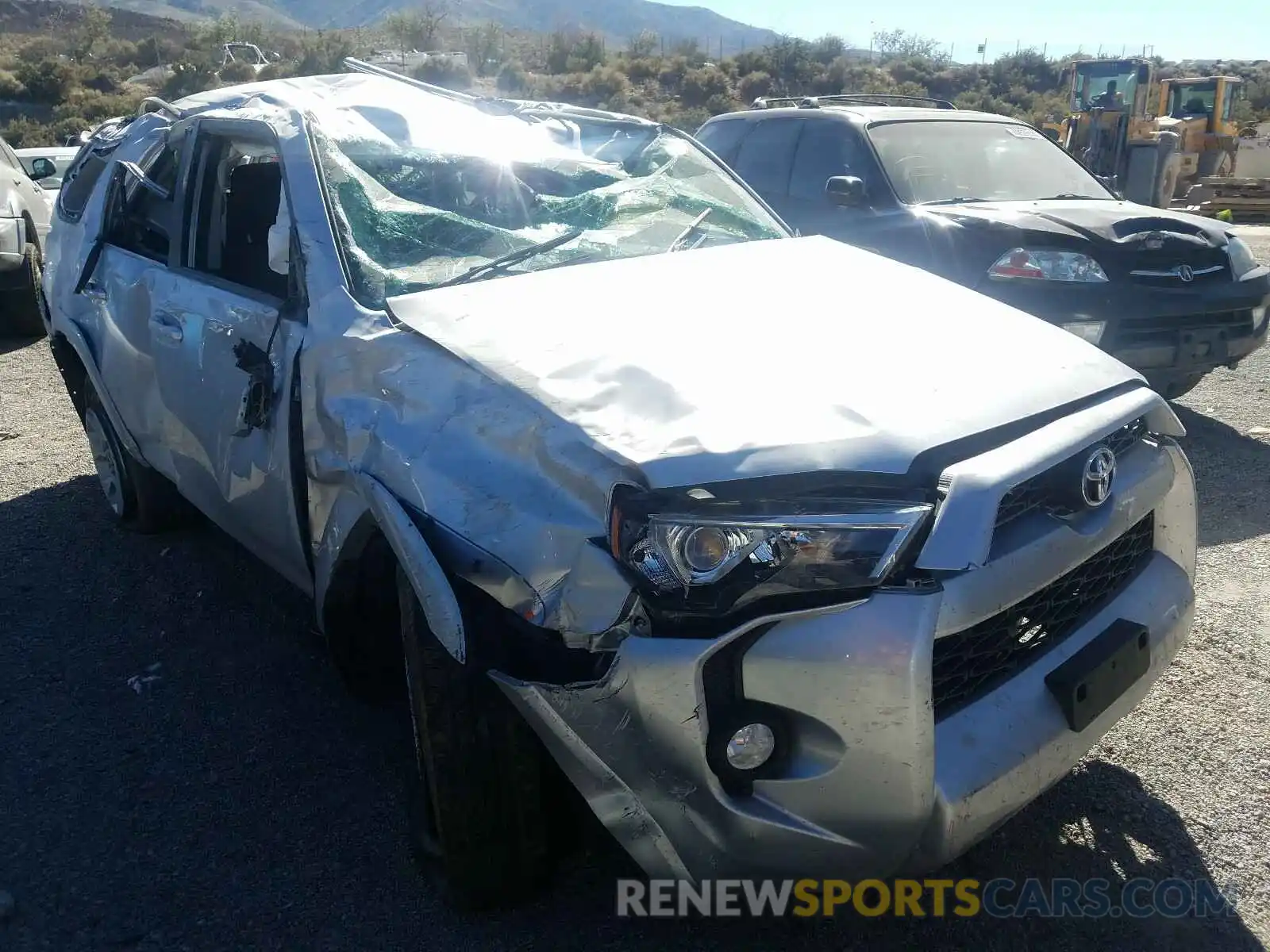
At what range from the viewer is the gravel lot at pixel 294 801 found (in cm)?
240

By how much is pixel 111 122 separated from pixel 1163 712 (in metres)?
5.25

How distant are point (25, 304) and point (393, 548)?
830cm

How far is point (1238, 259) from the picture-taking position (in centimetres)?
579

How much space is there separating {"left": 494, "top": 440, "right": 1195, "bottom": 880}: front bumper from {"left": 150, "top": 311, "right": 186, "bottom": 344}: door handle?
6.95 feet

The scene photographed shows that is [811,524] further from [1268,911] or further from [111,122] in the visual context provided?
[111,122]

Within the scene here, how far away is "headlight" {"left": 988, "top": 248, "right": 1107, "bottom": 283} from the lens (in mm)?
5527

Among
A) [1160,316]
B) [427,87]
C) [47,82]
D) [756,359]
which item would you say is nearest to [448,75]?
[427,87]

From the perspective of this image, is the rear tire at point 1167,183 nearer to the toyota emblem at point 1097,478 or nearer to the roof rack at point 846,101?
the roof rack at point 846,101

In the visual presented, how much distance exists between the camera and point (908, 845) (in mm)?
1916

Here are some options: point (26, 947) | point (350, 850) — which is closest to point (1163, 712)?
point (350, 850)

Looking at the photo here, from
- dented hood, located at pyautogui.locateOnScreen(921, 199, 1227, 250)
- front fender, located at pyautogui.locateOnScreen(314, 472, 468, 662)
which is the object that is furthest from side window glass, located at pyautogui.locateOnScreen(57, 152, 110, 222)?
dented hood, located at pyautogui.locateOnScreen(921, 199, 1227, 250)

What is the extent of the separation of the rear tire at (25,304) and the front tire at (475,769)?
7769 millimetres

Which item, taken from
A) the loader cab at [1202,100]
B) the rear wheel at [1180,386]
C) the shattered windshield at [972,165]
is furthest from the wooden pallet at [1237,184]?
the rear wheel at [1180,386]

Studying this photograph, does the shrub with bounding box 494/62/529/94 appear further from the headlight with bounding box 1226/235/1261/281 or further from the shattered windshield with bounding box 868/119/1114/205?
the headlight with bounding box 1226/235/1261/281
